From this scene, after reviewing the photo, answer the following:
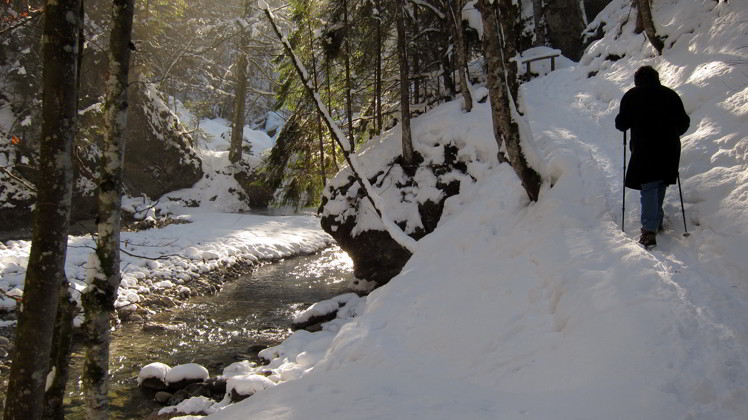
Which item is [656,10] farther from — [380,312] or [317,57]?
[380,312]

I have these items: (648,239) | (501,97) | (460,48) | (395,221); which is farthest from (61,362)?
(460,48)

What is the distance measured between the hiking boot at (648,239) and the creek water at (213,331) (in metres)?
7.09

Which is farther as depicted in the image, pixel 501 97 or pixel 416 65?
pixel 416 65

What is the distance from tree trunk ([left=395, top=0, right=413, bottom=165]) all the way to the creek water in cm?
446

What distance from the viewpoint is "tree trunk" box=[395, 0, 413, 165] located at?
41.7 ft

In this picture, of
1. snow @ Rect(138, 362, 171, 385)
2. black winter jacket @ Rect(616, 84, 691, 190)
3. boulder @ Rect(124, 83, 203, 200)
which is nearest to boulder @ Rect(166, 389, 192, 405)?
snow @ Rect(138, 362, 171, 385)

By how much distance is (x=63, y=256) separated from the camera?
372 cm

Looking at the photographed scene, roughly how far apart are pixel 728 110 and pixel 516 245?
143 inches

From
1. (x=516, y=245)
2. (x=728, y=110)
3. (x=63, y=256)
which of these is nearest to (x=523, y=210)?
(x=516, y=245)

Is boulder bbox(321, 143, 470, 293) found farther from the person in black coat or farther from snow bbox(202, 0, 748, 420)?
the person in black coat

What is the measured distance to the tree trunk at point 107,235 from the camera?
464cm

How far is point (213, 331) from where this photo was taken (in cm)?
1070

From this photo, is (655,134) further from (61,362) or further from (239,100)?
(239,100)

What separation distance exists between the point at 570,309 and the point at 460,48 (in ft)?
31.8
